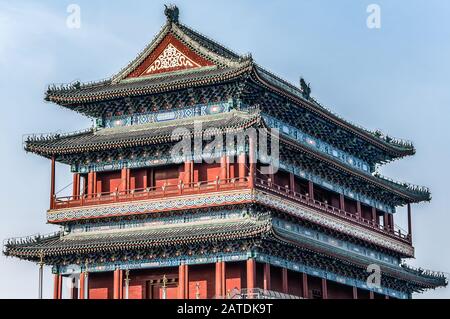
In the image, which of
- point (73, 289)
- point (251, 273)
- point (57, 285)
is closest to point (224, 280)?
point (251, 273)

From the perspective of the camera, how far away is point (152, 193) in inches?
2201

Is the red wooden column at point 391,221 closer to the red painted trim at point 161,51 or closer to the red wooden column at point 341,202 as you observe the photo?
the red wooden column at point 341,202

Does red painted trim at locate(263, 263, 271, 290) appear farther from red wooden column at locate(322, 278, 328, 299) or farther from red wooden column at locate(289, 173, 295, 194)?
red wooden column at locate(289, 173, 295, 194)

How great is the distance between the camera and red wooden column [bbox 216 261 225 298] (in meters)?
51.7

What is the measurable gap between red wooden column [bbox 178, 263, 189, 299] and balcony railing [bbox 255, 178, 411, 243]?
5662mm

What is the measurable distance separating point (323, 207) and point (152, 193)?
11.0 m

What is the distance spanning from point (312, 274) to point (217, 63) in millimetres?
12775

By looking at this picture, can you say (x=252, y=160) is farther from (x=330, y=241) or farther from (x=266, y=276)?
(x=330, y=241)

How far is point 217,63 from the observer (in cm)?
5706

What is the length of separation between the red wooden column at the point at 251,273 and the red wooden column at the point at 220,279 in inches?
55.0

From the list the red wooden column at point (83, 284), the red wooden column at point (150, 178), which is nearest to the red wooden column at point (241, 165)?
the red wooden column at point (150, 178)

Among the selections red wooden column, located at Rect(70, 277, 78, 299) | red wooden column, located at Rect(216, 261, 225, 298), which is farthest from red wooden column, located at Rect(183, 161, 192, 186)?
red wooden column, located at Rect(70, 277, 78, 299)

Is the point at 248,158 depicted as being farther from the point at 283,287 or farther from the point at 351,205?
the point at 351,205
